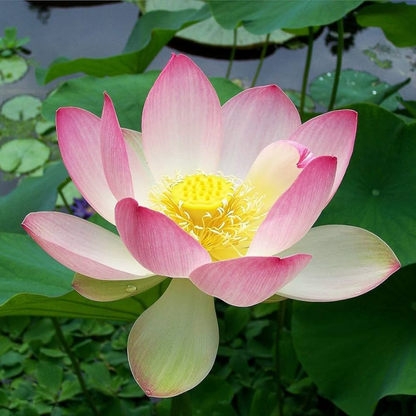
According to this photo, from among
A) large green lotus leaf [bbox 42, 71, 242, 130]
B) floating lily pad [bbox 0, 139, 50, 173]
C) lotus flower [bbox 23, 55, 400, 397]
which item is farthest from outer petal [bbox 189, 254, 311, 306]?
floating lily pad [bbox 0, 139, 50, 173]

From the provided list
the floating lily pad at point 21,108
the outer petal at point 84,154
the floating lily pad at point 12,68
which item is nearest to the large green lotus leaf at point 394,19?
the outer petal at point 84,154

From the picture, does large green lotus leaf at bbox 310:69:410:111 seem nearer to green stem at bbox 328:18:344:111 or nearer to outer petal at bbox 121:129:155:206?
green stem at bbox 328:18:344:111

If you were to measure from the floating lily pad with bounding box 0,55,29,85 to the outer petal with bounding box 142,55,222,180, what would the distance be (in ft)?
6.33

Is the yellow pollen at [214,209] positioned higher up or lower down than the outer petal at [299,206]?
lower down

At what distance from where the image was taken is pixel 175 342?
61 cm

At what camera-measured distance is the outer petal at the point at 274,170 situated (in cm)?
70

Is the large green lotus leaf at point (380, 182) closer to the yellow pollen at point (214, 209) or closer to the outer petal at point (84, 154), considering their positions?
the yellow pollen at point (214, 209)

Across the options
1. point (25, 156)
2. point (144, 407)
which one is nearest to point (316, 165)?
point (144, 407)

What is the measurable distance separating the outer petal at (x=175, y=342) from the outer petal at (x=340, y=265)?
0.32ft

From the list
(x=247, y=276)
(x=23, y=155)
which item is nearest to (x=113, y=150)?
(x=247, y=276)

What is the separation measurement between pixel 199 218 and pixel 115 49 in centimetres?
202

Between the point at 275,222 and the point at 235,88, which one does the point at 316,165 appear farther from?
the point at 235,88

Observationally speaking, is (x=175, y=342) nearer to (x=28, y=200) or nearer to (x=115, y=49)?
(x=28, y=200)

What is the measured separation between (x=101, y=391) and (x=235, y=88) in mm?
684
